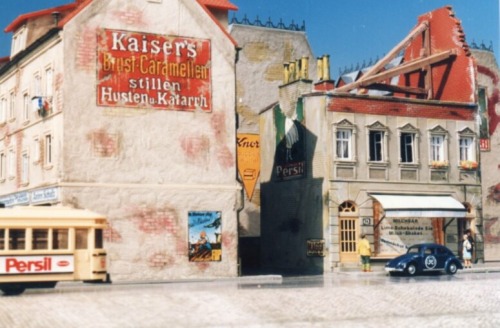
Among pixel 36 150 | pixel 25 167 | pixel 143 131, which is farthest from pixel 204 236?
pixel 25 167

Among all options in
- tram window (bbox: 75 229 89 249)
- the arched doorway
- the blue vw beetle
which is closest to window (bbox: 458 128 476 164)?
the arched doorway

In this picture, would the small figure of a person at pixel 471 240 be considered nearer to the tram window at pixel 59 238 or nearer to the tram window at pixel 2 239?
the tram window at pixel 59 238

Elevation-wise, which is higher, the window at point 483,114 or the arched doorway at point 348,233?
the window at point 483,114

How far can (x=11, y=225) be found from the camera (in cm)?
2770

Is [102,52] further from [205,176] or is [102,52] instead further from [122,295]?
[122,295]

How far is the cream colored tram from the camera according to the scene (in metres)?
27.7

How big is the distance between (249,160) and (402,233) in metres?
13.6

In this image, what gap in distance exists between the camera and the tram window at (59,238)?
93.0 ft

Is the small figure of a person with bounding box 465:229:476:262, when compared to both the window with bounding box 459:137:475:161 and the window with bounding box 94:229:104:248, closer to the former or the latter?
the window with bounding box 459:137:475:161

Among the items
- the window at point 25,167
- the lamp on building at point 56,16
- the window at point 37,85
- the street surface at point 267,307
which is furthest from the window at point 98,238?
the lamp on building at point 56,16

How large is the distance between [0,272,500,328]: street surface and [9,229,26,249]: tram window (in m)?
1.61

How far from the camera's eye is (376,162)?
148 ft

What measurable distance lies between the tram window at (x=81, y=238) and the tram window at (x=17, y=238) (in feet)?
5.74

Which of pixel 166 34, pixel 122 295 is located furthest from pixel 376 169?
pixel 122 295
